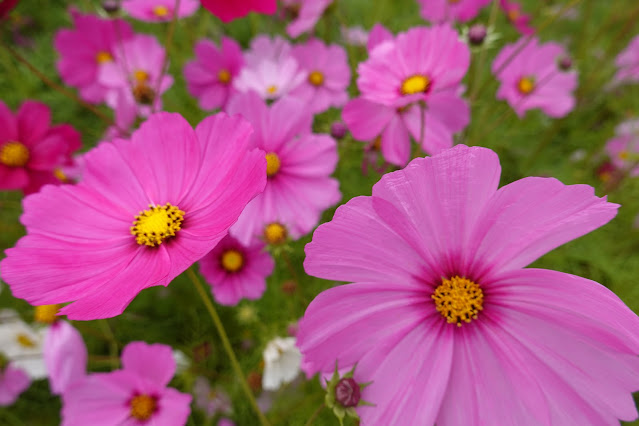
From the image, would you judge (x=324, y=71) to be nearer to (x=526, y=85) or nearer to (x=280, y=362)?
(x=526, y=85)

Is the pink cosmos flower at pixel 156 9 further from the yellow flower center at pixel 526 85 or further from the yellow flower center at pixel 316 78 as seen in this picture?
the yellow flower center at pixel 526 85

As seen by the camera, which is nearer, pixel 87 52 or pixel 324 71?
pixel 324 71

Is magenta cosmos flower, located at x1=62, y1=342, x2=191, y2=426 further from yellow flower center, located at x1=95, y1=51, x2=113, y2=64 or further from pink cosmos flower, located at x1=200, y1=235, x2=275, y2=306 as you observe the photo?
yellow flower center, located at x1=95, y1=51, x2=113, y2=64

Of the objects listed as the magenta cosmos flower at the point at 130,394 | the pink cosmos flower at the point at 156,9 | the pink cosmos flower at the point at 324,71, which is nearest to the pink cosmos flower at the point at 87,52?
the pink cosmos flower at the point at 156,9

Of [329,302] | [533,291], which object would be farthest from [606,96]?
[329,302]

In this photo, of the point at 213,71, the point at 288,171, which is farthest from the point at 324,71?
the point at 288,171

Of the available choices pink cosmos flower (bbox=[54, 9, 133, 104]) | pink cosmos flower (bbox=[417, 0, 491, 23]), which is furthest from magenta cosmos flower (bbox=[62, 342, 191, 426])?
pink cosmos flower (bbox=[417, 0, 491, 23])

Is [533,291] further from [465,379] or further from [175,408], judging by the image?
[175,408]
